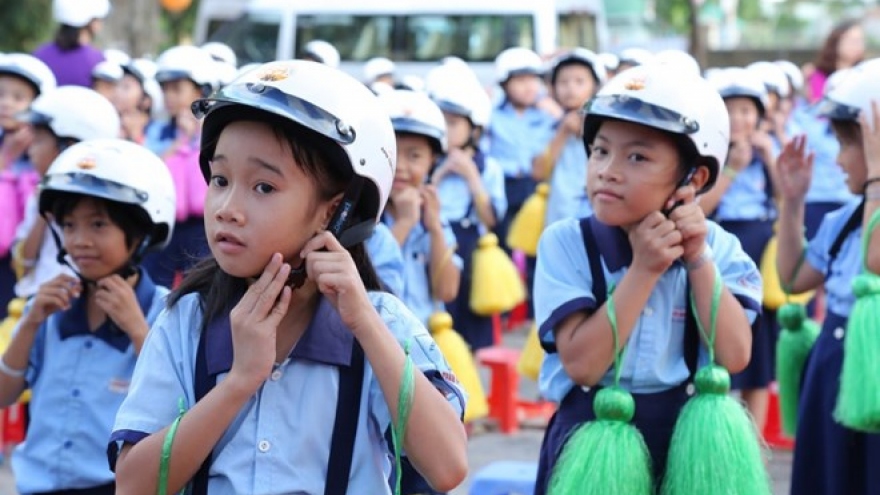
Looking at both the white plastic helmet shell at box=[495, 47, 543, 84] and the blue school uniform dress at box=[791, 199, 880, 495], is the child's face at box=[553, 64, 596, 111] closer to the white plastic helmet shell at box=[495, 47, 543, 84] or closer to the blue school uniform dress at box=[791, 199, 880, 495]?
the white plastic helmet shell at box=[495, 47, 543, 84]

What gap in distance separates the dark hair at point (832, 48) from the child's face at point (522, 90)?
2610mm

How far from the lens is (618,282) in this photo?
421 cm

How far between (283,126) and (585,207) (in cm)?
645

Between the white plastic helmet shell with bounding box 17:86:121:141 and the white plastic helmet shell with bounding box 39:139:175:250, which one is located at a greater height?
the white plastic helmet shell with bounding box 17:86:121:141

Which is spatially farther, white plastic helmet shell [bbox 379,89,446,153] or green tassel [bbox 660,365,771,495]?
white plastic helmet shell [bbox 379,89,446,153]

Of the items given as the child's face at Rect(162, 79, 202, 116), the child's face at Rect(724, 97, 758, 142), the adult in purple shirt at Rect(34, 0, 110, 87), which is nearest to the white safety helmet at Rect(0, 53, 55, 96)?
the child's face at Rect(162, 79, 202, 116)

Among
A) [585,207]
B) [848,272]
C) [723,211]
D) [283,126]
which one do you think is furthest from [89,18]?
[283,126]

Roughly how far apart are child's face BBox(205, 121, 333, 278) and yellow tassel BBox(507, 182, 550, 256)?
7.90 metres

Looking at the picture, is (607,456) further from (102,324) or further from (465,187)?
(465,187)

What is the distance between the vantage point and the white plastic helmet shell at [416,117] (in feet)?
21.4

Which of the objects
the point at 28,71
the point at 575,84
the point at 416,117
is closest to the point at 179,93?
the point at 28,71

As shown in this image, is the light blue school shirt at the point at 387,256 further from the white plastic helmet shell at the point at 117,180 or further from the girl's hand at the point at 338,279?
the girl's hand at the point at 338,279

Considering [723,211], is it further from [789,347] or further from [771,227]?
[789,347]

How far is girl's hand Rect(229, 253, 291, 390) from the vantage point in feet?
9.64
